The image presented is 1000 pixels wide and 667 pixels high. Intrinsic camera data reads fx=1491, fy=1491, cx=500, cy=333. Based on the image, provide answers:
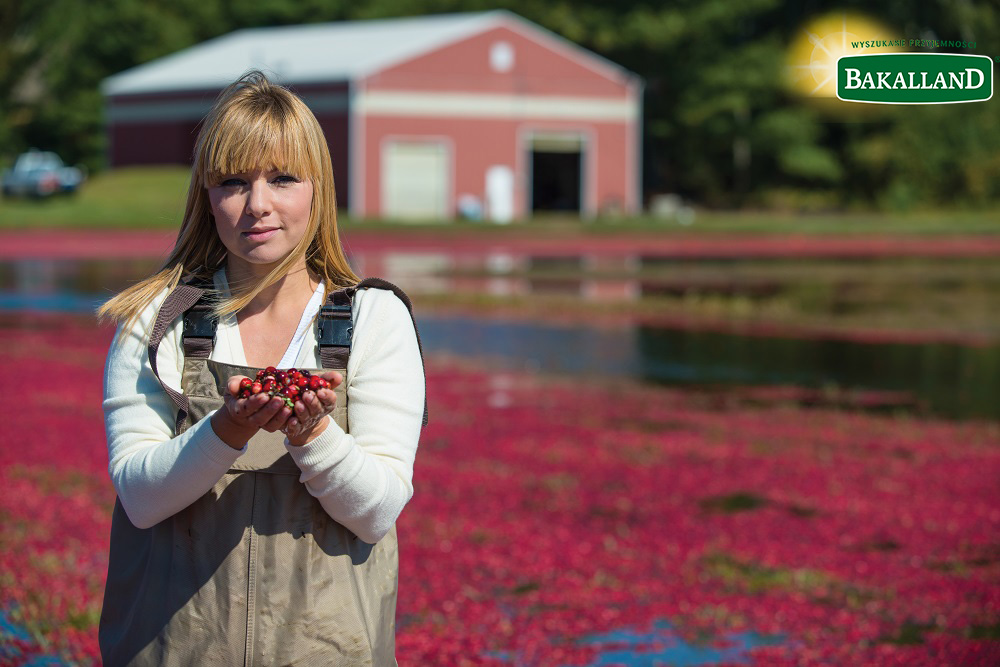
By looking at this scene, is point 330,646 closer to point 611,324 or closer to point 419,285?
point 611,324

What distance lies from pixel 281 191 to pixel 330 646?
0.96m

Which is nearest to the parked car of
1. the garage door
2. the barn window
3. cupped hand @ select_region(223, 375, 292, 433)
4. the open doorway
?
the garage door

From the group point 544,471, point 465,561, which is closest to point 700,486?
point 544,471

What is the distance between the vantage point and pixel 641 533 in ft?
27.7

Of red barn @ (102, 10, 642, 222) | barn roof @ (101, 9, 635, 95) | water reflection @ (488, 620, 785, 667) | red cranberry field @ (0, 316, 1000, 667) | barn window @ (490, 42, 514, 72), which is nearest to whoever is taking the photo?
water reflection @ (488, 620, 785, 667)

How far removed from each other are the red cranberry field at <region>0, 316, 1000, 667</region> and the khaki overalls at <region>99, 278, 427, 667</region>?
2.69 metres

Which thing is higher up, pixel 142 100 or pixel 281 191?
pixel 142 100

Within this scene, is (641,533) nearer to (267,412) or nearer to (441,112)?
(267,412)

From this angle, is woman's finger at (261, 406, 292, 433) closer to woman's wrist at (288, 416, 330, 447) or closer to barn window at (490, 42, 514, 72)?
woman's wrist at (288, 416, 330, 447)

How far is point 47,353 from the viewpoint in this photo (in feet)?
54.8

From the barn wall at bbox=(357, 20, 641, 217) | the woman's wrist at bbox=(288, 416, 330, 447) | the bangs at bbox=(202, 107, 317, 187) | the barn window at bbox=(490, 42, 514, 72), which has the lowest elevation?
the woman's wrist at bbox=(288, 416, 330, 447)

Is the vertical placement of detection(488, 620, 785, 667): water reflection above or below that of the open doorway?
below

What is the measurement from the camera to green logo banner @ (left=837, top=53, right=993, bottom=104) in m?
4.74

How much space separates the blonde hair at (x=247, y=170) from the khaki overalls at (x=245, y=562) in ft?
0.31
